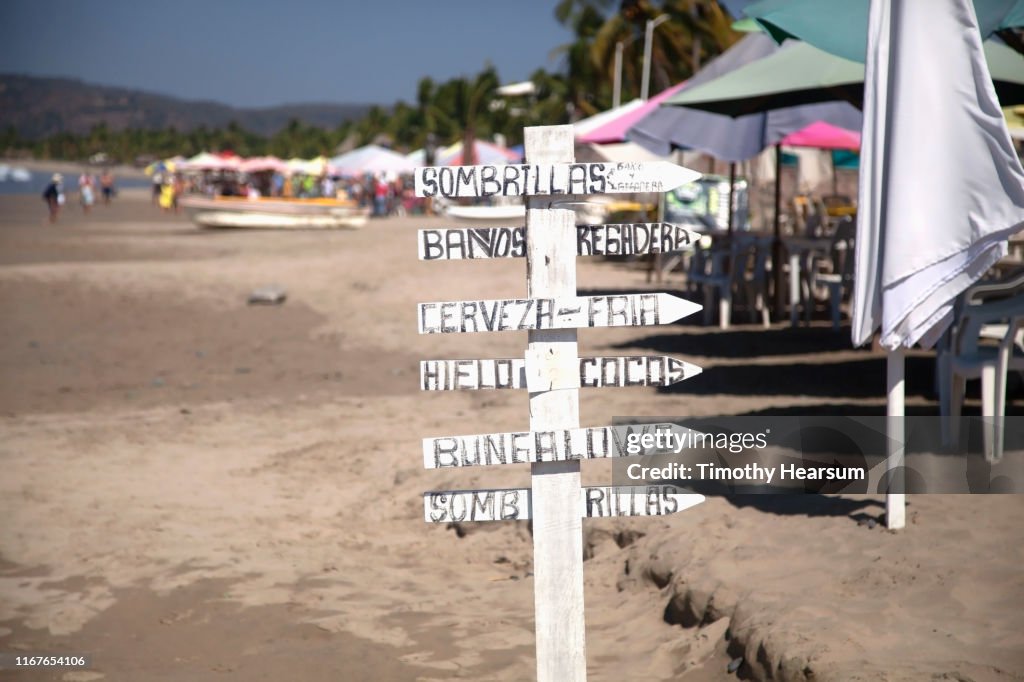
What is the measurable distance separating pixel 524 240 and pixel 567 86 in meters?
50.5

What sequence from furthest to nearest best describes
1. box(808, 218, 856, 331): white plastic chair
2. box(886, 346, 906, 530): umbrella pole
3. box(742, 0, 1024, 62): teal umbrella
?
box(808, 218, 856, 331): white plastic chair, box(742, 0, 1024, 62): teal umbrella, box(886, 346, 906, 530): umbrella pole

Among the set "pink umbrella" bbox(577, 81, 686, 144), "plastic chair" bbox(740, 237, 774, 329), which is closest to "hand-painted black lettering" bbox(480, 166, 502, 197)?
"plastic chair" bbox(740, 237, 774, 329)

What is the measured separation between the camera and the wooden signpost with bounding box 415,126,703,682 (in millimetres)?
2873

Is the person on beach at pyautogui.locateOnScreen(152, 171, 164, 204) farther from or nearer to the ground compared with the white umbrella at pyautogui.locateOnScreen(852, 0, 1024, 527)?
farther from the ground

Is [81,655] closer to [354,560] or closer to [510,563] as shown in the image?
[354,560]

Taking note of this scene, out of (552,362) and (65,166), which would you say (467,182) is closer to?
(552,362)

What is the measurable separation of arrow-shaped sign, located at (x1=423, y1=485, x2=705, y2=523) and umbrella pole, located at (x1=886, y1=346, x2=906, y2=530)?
74.1 inches

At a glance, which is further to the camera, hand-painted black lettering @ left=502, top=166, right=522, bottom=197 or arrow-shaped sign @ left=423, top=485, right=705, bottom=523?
arrow-shaped sign @ left=423, top=485, right=705, bottom=523

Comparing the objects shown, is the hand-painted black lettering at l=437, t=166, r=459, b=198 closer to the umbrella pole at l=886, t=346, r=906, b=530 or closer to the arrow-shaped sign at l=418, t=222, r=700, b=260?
the arrow-shaped sign at l=418, t=222, r=700, b=260

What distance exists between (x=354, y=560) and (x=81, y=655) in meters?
1.55

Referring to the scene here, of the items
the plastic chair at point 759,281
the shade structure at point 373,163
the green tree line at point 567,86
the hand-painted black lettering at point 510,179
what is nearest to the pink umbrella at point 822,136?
the plastic chair at point 759,281

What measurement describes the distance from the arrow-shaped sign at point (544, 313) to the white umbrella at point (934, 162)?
1548mm

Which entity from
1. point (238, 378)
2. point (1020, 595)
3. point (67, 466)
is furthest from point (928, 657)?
point (238, 378)

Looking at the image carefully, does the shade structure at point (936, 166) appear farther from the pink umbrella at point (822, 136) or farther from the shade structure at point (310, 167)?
the shade structure at point (310, 167)
